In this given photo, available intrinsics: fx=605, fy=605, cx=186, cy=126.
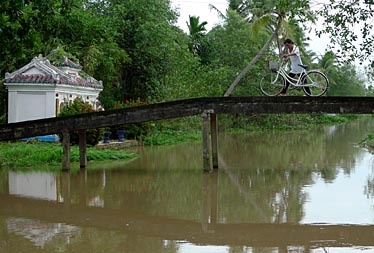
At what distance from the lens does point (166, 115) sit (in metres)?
16.4

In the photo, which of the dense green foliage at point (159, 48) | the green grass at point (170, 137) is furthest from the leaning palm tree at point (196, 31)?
the green grass at point (170, 137)

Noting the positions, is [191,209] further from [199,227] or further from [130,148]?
[130,148]

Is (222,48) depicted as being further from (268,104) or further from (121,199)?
(121,199)

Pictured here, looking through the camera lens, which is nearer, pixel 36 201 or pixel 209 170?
pixel 36 201

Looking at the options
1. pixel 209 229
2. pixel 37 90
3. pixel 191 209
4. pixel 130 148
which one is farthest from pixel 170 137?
pixel 209 229

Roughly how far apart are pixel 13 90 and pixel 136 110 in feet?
35.3

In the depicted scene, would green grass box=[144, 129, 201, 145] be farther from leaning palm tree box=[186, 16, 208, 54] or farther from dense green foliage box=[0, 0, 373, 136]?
leaning palm tree box=[186, 16, 208, 54]

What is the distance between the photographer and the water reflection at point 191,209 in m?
8.36

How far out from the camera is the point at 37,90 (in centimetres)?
2498

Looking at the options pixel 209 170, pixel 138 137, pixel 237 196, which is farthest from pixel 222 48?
pixel 237 196

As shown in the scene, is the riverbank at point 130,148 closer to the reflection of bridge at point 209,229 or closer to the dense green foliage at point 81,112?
the dense green foliage at point 81,112

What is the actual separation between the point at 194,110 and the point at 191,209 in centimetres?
566

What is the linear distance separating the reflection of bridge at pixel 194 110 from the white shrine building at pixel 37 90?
811 cm

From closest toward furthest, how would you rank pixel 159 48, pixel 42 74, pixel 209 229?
pixel 209 229 → pixel 42 74 → pixel 159 48
